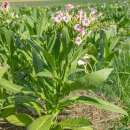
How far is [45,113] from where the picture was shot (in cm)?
434

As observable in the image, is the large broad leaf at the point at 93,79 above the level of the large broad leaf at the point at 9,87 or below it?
above

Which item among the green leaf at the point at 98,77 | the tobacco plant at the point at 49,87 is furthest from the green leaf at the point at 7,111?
the green leaf at the point at 98,77

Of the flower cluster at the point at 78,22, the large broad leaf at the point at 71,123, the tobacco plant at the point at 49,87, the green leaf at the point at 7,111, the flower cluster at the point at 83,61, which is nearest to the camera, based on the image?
the tobacco plant at the point at 49,87

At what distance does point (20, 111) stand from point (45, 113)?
0.43 m

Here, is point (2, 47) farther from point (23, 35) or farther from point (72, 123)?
point (72, 123)

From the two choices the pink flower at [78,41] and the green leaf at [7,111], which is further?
the pink flower at [78,41]

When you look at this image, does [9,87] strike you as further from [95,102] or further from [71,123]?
[95,102]

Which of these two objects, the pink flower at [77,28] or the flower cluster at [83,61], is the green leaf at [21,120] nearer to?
the flower cluster at [83,61]

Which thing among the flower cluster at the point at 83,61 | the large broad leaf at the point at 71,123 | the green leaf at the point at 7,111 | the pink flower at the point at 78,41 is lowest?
the large broad leaf at the point at 71,123

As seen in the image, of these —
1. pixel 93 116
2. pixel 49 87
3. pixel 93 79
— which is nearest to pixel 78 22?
pixel 93 116

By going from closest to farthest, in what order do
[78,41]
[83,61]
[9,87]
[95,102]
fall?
[95,102], [9,87], [78,41], [83,61]

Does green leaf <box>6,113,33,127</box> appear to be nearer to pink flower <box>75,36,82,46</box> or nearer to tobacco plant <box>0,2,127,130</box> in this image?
tobacco plant <box>0,2,127,130</box>

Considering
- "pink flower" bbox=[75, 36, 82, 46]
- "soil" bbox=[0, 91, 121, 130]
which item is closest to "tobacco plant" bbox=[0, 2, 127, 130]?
"soil" bbox=[0, 91, 121, 130]

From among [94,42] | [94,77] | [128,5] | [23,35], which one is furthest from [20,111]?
[128,5]
